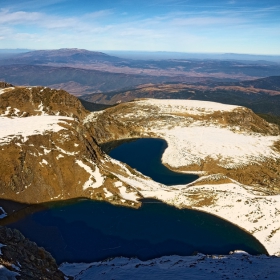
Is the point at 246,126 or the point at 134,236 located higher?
the point at 246,126

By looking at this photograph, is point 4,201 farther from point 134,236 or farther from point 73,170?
point 134,236

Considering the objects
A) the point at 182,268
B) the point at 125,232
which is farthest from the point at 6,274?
the point at 125,232

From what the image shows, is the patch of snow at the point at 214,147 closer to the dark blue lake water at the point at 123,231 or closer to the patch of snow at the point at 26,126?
the dark blue lake water at the point at 123,231

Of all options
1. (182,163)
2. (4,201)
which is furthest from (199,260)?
(182,163)

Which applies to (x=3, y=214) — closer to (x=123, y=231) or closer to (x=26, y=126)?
(x=123, y=231)

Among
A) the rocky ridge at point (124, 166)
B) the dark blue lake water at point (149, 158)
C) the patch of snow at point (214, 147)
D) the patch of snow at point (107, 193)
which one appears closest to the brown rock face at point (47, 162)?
the rocky ridge at point (124, 166)

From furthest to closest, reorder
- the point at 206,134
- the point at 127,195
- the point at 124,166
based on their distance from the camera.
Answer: the point at 206,134
the point at 124,166
the point at 127,195

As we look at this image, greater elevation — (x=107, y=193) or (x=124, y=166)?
(x=124, y=166)
